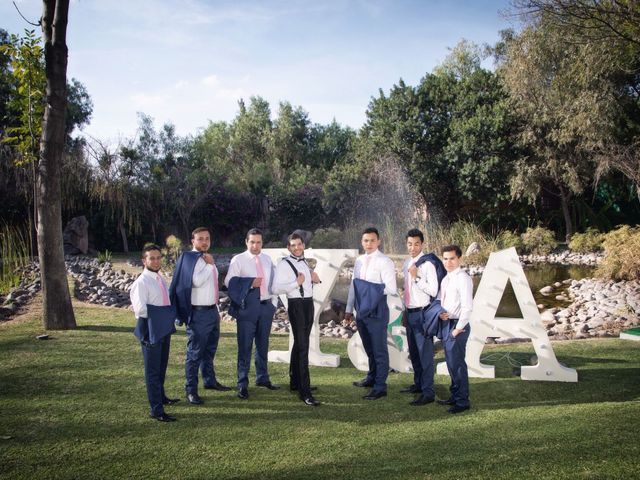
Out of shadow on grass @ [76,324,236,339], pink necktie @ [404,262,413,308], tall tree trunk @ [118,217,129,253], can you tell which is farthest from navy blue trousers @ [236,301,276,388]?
tall tree trunk @ [118,217,129,253]

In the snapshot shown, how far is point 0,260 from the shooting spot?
15102 mm

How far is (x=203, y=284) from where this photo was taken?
5152mm

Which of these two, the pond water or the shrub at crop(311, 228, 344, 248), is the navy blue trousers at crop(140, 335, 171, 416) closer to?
the pond water

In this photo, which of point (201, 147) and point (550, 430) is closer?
point (550, 430)

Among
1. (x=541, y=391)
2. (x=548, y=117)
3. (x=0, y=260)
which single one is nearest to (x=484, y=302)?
(x=541, y=391)

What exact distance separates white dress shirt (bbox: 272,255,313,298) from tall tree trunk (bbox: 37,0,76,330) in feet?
14.3

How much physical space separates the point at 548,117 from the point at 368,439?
735 inches

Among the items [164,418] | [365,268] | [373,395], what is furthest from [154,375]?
[365,268]

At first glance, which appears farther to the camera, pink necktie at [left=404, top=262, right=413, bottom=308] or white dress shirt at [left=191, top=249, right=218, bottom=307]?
pink necktie at [left=404, top=262, right=413, bottom=308]

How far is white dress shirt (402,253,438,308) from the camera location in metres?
5.16

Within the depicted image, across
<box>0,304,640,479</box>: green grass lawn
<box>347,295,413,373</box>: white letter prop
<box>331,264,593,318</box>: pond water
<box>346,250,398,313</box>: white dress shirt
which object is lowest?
<box>0,304,640,479</box>: green grass lawn

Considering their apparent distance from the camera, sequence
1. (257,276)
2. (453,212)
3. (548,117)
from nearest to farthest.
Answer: (257,276) → (548,117) → (453,212)

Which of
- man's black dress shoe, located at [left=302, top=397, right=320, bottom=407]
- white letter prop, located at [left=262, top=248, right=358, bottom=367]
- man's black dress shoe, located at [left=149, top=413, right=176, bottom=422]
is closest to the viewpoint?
man's black dress shoe, located at [left=149, top=413, right=176, bottom=422]

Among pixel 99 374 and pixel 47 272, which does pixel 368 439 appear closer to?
pixel 99 374
